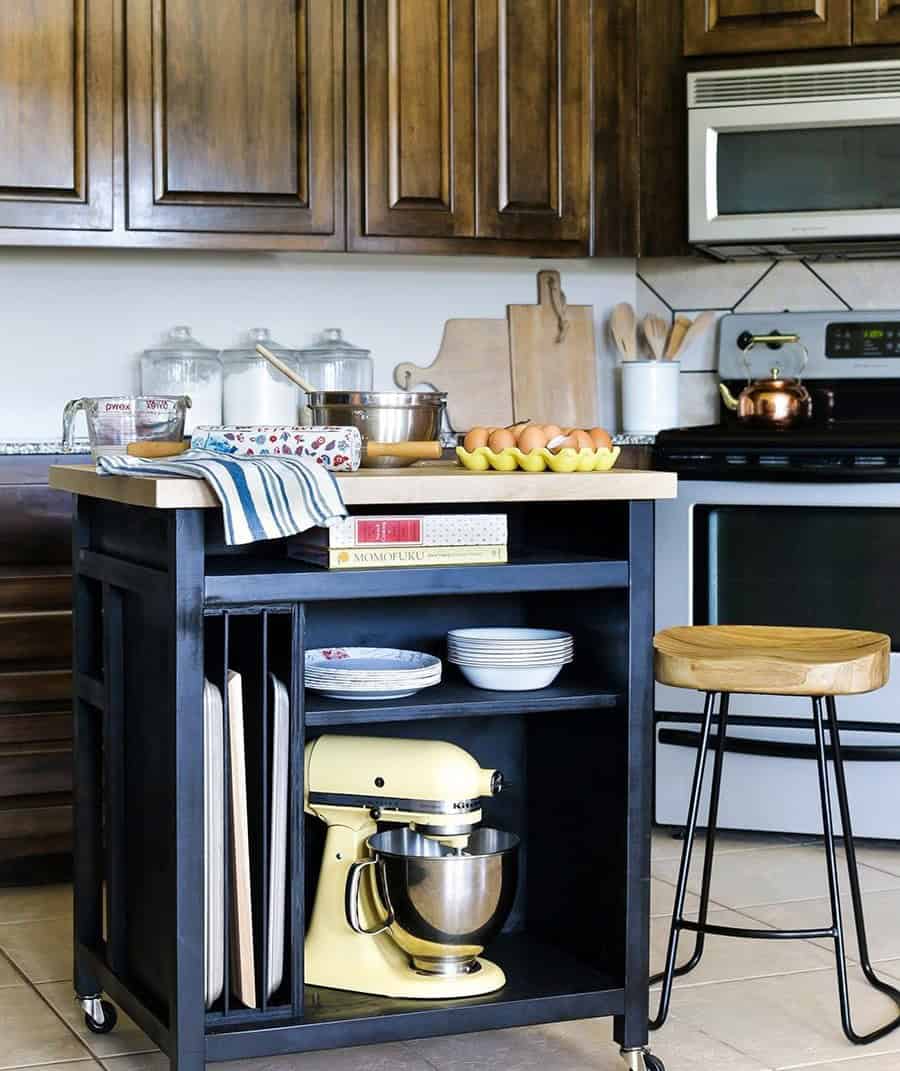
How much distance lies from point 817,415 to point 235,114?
1.64 metres

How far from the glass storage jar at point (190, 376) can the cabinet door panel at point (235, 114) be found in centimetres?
37

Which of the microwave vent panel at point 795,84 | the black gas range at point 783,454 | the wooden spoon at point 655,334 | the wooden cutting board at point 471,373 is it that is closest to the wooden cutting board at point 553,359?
the wooden cutting board at point 471,373

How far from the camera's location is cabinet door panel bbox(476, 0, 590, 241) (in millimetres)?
3746

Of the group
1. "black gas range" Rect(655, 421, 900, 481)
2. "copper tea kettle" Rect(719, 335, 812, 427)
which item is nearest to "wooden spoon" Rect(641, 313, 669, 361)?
"copper tea kettle" Rect(719, 335, 812, 427)

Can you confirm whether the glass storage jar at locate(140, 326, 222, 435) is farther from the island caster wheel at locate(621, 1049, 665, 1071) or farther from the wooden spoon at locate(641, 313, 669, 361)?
the island caster wheel at locate(621, 1049, 665, 1071)

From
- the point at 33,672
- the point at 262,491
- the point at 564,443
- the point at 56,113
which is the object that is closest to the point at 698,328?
the point at 56,113

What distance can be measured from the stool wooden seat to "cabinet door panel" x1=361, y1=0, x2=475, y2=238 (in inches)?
64.4

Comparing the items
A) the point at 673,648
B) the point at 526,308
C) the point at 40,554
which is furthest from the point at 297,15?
A: the point at 673,648

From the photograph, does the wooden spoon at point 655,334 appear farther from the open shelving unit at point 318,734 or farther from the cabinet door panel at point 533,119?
the open shelving unit at point 318,734

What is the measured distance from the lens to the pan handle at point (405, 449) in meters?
2.19

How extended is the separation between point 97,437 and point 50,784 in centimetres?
122

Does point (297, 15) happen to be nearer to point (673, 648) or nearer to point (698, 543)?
point (698, 543)

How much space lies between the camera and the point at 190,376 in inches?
149

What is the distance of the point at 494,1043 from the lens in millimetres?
2320
